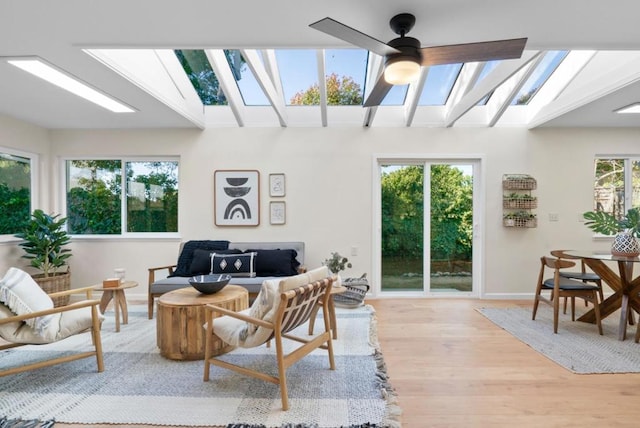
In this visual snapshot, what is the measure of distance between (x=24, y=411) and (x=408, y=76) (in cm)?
321

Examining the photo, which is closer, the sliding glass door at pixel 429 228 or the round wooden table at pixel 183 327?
the round wooden table at pixel 183 327

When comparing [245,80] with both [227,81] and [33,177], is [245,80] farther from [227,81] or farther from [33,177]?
[33,177]

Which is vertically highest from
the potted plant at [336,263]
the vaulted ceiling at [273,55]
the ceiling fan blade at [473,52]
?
the vaulted ceiling at [273,55]

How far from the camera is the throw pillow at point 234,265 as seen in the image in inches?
155

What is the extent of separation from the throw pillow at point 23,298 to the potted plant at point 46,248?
1.93 m

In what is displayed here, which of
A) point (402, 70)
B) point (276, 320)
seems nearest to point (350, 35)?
point (402, 70)

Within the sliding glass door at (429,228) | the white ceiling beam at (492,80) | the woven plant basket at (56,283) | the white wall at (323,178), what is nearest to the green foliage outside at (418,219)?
the sliding glass door at (429,228)

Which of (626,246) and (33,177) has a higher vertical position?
(33,177)

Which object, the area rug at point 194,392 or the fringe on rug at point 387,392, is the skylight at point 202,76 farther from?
the fringe on rug at point 387,392

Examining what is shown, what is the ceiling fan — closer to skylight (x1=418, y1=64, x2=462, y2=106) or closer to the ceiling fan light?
the ceiling fan light

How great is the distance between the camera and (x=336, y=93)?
4.34 m

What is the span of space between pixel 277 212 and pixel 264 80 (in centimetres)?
189

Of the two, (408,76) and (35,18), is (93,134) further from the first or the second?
(408,76)

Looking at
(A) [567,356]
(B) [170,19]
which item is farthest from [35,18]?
(A) [567,356]
